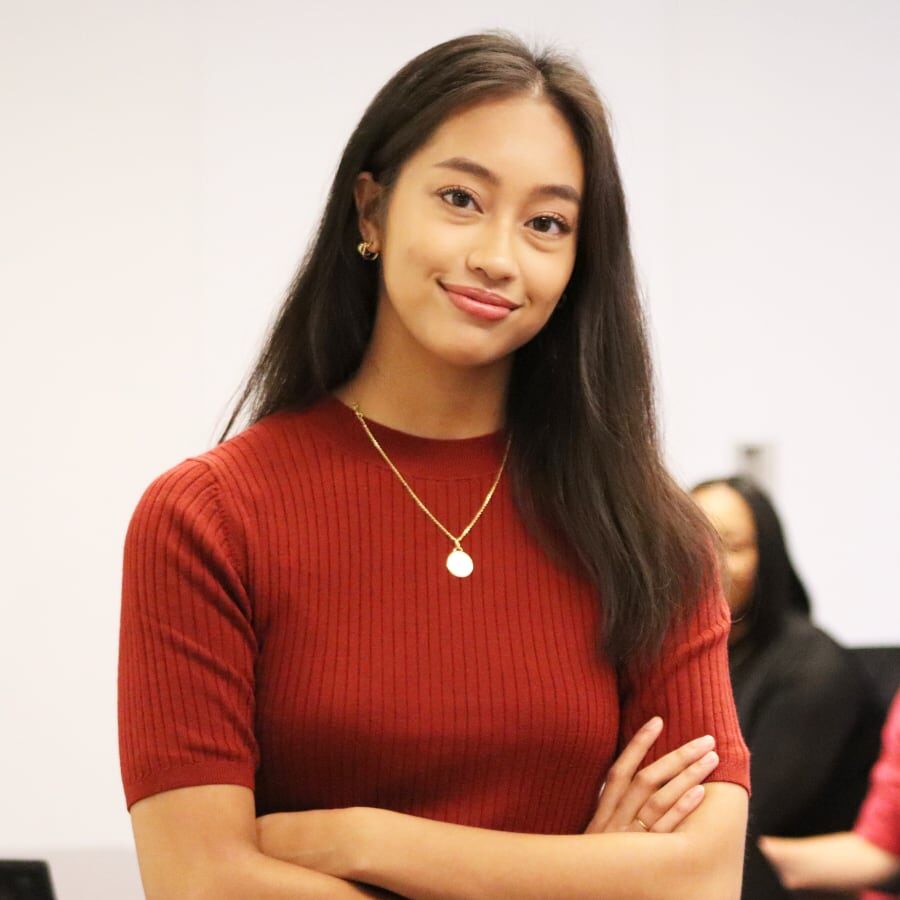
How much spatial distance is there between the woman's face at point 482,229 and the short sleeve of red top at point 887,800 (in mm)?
1256

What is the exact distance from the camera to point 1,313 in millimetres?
3609

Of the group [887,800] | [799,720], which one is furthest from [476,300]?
[799,720]

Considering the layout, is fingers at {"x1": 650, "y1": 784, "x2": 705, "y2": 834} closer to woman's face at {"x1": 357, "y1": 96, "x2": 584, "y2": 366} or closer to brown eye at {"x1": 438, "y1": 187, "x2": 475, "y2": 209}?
woman's face at {"x1": 357, "y1": 96, "x2": 584, "y2": 366}

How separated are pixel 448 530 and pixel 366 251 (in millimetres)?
310

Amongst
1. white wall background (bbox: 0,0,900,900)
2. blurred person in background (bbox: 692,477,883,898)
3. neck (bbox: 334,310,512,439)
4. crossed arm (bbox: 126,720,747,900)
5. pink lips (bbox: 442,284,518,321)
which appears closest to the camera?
crossed arm (bbox: 126,720,747,900)

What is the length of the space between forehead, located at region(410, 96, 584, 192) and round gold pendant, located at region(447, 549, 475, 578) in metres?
0.38

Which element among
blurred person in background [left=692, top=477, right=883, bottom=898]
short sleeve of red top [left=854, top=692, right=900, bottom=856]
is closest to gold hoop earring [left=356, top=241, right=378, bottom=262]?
short sleeve of red top [left=854, top=692, right=900, bottom=856]

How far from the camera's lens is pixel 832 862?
2645 mm

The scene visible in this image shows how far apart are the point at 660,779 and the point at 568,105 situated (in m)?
0.69

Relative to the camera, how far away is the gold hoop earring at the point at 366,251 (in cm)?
163

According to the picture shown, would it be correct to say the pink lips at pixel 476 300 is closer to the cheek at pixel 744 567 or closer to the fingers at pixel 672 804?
the fingers at pixel 672 804

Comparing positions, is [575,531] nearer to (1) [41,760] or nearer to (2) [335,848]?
(2) [335,848]

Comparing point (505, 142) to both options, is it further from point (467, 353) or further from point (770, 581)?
point (770, 581)

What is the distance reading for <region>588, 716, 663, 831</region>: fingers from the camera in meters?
1.54
